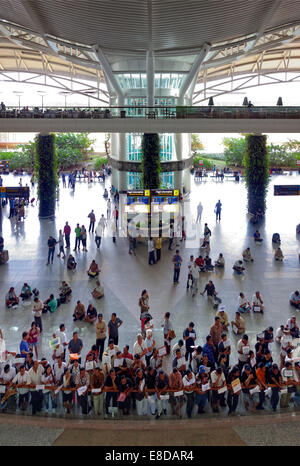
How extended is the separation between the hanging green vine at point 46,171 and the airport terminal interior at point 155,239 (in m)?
0.73

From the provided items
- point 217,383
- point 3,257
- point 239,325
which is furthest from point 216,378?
point 3,257

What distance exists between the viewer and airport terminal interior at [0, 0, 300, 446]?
28.6 ft

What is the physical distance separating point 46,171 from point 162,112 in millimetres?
7777

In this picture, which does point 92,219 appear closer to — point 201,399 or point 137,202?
point 137,202

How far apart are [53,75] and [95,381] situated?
4580cm

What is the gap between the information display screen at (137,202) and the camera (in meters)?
22.2

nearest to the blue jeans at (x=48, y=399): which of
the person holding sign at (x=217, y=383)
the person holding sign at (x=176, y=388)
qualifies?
the person holding sign at (x=176, y=388)

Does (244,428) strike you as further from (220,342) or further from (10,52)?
(10,52)

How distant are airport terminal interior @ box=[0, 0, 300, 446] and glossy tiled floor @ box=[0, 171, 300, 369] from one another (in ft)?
Answer: 0.22

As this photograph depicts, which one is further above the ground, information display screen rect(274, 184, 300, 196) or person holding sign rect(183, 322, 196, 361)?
information display screen rect(274, 184, 300, 196)

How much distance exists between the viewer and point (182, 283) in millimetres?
16844

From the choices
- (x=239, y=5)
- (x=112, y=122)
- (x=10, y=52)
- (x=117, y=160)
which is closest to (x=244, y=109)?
(x=239, y=5)

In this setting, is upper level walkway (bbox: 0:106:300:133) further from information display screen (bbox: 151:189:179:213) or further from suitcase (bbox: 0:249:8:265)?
suitcase (bbox: 0:249:8:265)

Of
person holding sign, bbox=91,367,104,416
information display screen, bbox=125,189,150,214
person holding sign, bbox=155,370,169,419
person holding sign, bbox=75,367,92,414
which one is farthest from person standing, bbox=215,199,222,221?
person holding sign, bbox=75,367,92,414
